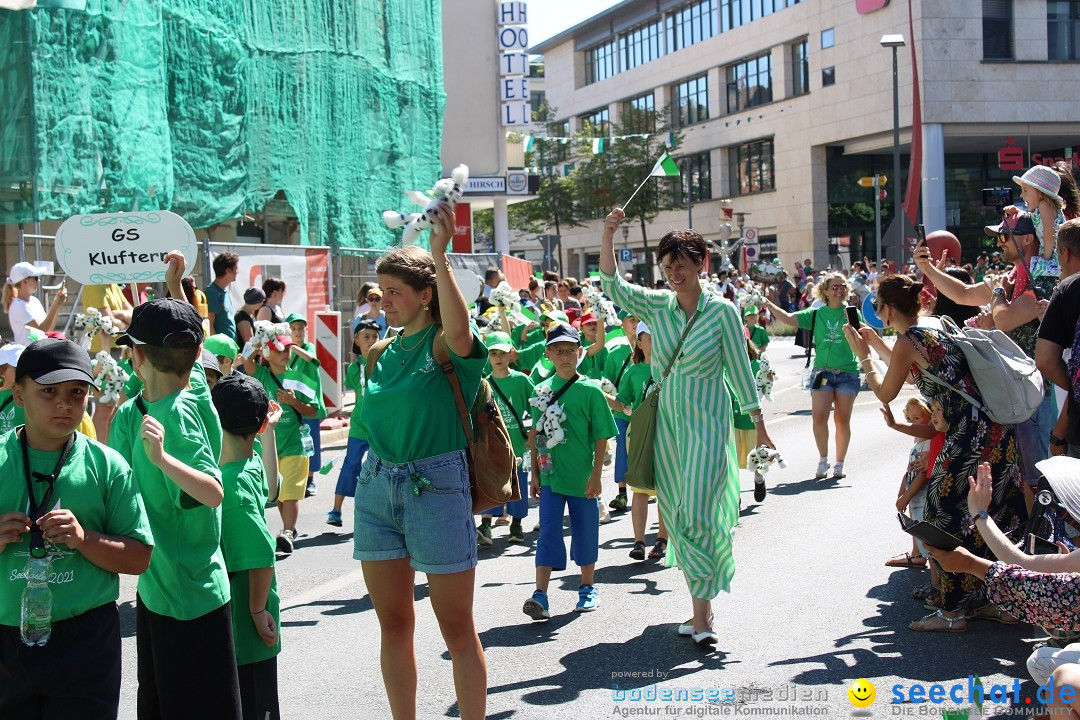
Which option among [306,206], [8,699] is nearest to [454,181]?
[8,699]

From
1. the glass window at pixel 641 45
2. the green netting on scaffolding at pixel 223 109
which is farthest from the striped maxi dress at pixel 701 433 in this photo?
the glass window at pixel 641 45

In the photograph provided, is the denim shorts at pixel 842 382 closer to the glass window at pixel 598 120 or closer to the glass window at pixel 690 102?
the glass window at pixel 690 102

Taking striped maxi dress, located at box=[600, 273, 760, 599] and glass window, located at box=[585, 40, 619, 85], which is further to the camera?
glass window, located at box=[585, 40, 619, 85]

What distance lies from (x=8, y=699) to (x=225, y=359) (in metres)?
4.32

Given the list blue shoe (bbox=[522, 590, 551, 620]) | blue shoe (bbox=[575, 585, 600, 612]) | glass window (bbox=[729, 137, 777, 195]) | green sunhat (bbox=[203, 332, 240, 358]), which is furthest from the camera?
glass window (bbox=[729, 137, 777, 195])

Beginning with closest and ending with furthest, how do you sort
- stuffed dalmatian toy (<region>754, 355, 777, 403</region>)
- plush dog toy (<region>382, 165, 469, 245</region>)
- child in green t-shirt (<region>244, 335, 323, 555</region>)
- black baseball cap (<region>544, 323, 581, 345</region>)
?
plush dog toy (<region>382, 165, 469, 245</region>) < black baseball cap (<region>544, 323, 581, 345</region>) < child in green t-shirt (<region>244, 335, 323, 555</region>) < stuffed dalmatian toy (<region>754, 355, 777, 403</region>)

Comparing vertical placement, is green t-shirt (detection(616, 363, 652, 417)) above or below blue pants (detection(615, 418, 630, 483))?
above

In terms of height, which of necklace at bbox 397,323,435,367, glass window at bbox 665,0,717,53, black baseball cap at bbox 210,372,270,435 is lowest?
black baseball cap at bbox 210,372,270,435

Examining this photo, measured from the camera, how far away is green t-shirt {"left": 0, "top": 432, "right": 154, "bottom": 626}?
332cm

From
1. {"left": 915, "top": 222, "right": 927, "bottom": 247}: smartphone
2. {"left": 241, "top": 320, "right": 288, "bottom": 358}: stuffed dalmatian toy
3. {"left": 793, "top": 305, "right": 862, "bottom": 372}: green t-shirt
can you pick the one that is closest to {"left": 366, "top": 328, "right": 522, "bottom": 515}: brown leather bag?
{"left": 915, "top": 222, "right": 927, "bottom": 247}: smartphone

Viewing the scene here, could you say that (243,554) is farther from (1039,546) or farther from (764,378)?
(764,378)

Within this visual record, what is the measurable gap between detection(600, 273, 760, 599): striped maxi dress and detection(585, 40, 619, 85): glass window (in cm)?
6396

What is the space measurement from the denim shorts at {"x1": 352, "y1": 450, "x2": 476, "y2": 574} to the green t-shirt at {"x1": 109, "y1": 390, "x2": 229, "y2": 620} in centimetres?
55

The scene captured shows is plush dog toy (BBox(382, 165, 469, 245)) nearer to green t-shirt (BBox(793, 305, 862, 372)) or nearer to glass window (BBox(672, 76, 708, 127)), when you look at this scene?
green t-shirt (BBox(793, 305, 862, 372))
